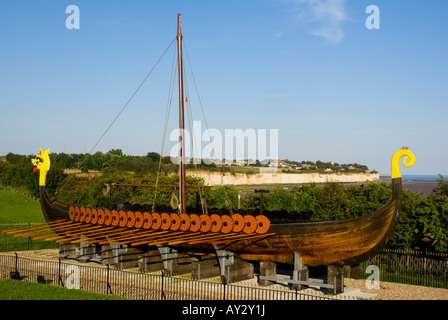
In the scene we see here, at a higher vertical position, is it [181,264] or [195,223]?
[195,223]

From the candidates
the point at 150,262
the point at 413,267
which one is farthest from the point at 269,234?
the point at 413,267

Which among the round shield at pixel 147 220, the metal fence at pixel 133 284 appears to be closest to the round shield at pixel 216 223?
the metal fence at pixel 133 284

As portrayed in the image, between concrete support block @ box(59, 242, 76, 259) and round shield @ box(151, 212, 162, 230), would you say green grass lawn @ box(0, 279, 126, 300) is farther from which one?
concrete support block @ box(59, 242, 76, 259)

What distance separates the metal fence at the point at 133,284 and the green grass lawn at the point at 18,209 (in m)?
33.3

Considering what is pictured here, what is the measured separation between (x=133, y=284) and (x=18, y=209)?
50661 mm

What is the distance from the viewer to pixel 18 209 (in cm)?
6600

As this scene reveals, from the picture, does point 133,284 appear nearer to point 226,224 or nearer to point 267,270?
point 226,224

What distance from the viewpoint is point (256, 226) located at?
20234 millimetres

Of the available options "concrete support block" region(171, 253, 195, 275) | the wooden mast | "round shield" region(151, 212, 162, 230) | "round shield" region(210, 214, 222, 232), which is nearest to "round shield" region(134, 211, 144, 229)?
"round shield" region(151, 212, 162, 230)

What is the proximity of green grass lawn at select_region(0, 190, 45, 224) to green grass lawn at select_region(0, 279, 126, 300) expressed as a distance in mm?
39257

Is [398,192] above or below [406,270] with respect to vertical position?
above
